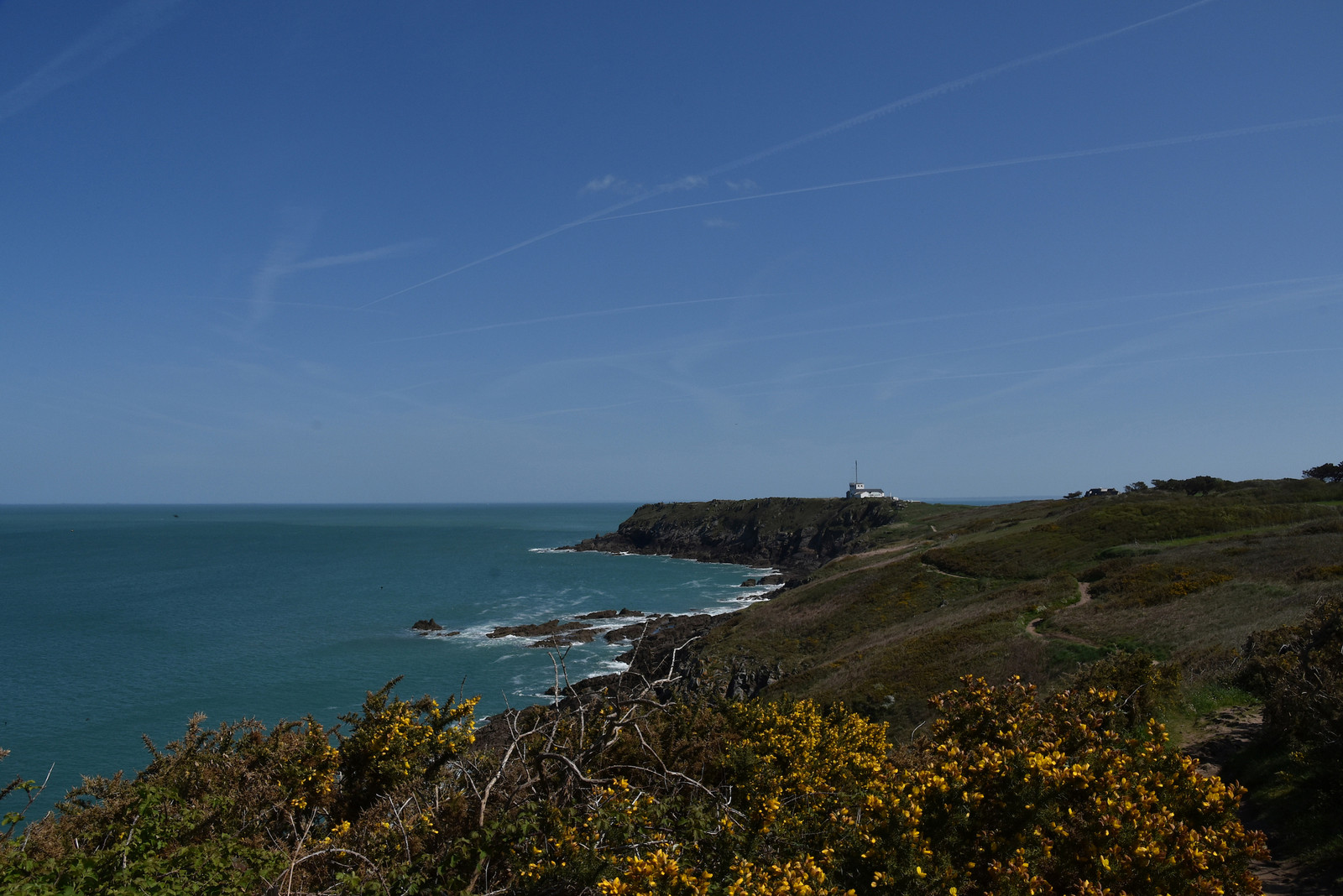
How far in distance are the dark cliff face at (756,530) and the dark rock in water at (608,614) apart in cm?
3901

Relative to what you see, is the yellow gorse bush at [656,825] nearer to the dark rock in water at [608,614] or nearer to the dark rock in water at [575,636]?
the dark rock in water at [575,636]

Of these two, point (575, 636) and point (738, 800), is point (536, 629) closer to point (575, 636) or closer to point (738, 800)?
point (575, 636)

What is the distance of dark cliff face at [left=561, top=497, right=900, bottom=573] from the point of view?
107m

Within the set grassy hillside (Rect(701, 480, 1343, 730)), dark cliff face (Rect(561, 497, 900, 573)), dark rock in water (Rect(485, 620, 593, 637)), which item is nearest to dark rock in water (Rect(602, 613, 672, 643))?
dark rock in water (Rect(485, 620, 593, 637))

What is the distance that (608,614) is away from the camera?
62.4 m

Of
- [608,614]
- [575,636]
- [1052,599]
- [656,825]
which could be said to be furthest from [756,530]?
[656,825]

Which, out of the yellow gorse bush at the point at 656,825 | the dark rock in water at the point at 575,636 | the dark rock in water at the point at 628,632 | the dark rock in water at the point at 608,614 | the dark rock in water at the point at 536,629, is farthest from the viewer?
the dark rock in water at the point at 608,614

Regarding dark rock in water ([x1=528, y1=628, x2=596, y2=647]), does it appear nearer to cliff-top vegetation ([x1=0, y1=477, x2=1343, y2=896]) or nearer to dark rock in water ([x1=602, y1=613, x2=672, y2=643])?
dark rock in water ([x1=602, y1=613, x2=672, y2=643])

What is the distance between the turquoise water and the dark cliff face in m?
9.11

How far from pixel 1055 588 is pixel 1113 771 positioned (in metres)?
31.9

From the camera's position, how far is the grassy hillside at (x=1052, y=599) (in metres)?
23.5

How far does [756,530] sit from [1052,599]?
89.8 meters

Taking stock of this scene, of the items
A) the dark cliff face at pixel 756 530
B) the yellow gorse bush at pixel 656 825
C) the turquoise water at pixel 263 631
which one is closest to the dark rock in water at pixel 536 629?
the turquoise water at pixel 263 631

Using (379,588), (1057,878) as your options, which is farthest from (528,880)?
(379,588)
